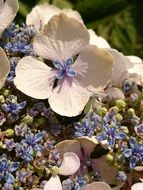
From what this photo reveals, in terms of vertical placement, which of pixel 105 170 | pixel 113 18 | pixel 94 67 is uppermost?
pixel 94 67

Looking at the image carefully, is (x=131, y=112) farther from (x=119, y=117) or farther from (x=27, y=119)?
(x=27, y=119)

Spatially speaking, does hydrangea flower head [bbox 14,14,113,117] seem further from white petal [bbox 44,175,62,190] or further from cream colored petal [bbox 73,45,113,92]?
white petal [bbox 44,175,62,190]

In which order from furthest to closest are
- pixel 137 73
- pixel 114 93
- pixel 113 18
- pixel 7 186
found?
pixel 113 18 < pixel 137 73 < pixel 114 93 < pixel 7 186

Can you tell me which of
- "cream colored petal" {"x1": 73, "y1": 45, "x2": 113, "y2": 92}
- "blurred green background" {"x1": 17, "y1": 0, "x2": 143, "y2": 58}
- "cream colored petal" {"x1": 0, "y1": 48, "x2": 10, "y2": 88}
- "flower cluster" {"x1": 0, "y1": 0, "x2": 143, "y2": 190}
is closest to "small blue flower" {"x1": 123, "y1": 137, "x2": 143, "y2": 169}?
"flower cluster" {"x1": 0, "y1": 0, "x2": 143, "y2": 190}

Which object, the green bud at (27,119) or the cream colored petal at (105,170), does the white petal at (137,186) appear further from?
the green bud at (27,119)

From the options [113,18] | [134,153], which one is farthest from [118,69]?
[113,18]

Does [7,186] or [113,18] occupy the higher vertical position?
[7,186]

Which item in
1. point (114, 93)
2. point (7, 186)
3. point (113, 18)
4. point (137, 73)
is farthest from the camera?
point (113, 18)

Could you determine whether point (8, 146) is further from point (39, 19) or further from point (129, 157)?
point (39, 19)
